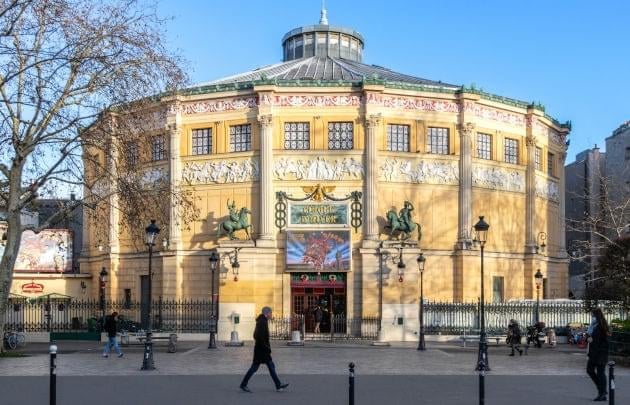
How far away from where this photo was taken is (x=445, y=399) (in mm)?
17219

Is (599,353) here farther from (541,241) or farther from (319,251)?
(541,241)

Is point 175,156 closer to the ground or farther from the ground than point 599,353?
farther from the ground

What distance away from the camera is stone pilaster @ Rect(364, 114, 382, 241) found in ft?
147

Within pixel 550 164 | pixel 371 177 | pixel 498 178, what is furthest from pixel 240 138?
pixel 550 164

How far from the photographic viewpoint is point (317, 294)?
45.8 m

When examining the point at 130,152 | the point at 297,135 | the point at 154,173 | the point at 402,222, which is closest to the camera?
the point at 130,152

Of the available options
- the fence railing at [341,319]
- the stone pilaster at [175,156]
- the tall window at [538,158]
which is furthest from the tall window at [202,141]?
the tall window at [538,158]

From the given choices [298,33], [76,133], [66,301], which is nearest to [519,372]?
[76,133]

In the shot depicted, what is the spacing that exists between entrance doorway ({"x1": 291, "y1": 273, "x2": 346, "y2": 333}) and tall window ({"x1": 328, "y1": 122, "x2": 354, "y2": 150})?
7.08 meters

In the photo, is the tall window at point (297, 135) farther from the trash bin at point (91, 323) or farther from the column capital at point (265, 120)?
the trash bin at point (91, 323)

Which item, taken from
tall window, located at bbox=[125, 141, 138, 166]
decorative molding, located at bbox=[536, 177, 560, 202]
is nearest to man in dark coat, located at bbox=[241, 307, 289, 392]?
tall window, located at bbox=[125, 141, 138, 166]

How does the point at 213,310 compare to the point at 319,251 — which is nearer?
the point at 213,310

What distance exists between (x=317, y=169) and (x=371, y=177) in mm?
2978

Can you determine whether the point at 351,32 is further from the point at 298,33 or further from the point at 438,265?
the point at 438,265
